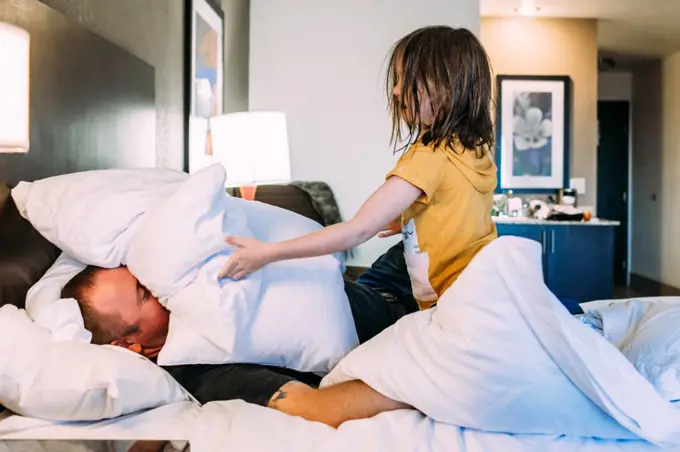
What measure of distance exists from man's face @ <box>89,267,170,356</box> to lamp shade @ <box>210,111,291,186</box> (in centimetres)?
147

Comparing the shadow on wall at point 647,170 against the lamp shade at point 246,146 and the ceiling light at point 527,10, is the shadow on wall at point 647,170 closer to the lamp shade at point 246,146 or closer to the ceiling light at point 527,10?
the ceiling light at point 527,10

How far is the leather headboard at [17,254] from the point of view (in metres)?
1.21

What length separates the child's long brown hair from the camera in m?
1.47

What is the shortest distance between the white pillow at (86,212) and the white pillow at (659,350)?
969 millimetres

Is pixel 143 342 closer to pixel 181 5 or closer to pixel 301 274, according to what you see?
pixel 301 274

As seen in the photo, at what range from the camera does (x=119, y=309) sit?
4.16ft

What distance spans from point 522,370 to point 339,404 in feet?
0.97

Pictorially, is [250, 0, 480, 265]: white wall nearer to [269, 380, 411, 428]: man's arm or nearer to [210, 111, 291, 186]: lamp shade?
[210, 111, 291, 186]: lamp shade

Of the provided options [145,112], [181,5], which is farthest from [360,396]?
[181,5]

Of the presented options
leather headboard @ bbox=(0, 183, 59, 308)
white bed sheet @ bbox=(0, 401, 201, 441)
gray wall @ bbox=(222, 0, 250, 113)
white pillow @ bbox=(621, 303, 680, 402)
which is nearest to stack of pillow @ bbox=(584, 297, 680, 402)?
white pillow @ bbox=(621, 303, 680, 402)

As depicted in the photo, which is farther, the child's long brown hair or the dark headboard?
the child's long brown hair

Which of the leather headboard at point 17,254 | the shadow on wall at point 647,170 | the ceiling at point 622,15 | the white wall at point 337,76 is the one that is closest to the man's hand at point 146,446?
the leather headboard at point 17,254

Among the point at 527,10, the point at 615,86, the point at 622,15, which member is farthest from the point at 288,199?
the point at 615,86

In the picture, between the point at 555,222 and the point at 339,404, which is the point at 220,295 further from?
the point at 555,222
